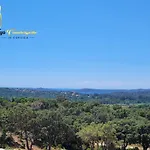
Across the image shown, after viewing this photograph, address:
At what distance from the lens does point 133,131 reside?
184ft

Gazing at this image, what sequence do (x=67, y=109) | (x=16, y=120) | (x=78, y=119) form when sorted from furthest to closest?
1. (x=67, y=109)
2. (x=78, y=119)
3. (x=16, y=120)

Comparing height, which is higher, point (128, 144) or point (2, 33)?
point (2, 33)

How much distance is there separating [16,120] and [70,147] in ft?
35.0

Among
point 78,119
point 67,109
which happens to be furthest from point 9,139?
point 67,109

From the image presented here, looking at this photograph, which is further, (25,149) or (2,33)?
(25,149)

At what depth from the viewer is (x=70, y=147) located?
5325 centimetres

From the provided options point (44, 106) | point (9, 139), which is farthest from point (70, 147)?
point (44, 106)

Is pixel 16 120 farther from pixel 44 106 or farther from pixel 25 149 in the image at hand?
pixel 44 106

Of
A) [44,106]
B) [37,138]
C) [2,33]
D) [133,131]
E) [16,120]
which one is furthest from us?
[44,106]

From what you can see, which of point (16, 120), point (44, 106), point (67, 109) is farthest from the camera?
point (44, 106)

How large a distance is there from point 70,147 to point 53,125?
20.8 ft

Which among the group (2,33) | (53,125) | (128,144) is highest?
(2,33)

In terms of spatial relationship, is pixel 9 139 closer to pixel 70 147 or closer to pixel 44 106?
pixel 70 147

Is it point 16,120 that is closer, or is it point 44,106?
point 16,120
